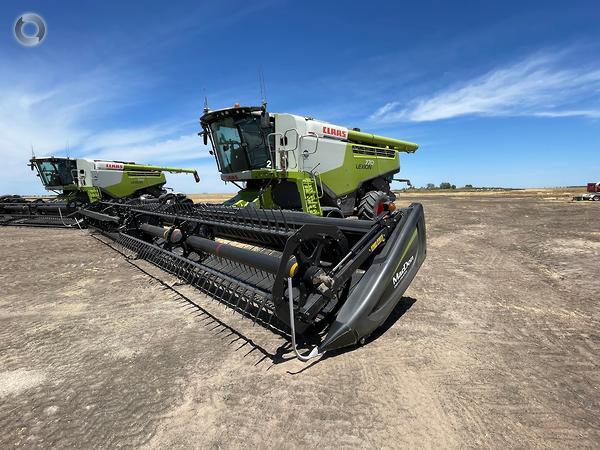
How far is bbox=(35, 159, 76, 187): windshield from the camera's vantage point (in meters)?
16.1

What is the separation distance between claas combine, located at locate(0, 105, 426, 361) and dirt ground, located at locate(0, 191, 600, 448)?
0.34m

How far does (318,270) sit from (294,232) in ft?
1.99

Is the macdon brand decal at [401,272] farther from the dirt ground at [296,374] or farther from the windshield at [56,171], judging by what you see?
the windshield at [56,171]

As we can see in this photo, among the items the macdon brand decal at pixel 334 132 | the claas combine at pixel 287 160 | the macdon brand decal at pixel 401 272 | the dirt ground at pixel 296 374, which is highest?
the macdon brand decal at pixel 334 132

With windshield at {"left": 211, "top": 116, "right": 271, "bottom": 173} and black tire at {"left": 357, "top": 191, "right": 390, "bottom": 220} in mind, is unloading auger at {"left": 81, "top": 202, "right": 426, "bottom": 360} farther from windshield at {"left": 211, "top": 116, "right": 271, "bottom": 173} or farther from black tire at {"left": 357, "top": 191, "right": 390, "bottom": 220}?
black tire at {"left": 357, "top": 191, "right": 390, "bottom": 220}

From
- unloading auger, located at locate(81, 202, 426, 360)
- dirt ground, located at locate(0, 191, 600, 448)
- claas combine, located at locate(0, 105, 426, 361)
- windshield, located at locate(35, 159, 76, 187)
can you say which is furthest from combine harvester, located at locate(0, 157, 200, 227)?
dirt ground, located at locate(0, 191, 600, 448)

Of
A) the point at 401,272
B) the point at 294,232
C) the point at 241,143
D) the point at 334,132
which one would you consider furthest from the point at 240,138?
the point at 401,272

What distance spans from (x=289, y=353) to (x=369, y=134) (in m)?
8.42

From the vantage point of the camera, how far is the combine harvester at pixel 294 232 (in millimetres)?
2762

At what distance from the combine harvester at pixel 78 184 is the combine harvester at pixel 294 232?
504 centimetres

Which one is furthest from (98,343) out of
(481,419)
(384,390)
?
(481,419)

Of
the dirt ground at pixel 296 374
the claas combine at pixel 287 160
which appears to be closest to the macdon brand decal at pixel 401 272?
the dirt ground at pixel 296 374

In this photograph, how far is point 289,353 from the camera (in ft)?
9.07

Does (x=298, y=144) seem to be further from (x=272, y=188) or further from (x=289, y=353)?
(x=289, y=353)
